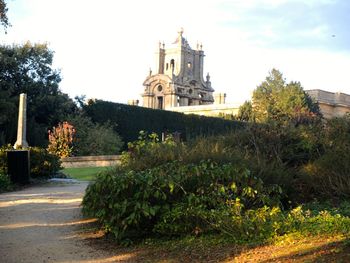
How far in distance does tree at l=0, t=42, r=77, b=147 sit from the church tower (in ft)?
196

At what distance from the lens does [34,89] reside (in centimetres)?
3569

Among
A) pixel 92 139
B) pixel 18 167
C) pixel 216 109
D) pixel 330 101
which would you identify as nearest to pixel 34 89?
pixel 92 139

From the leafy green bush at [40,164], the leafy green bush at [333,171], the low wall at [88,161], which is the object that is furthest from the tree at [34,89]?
the leafy green bush at [333,171]

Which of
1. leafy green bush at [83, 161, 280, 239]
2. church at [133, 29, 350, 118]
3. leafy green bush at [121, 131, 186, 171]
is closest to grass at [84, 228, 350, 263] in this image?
leafy green bush at [83, 161, 280, 239]

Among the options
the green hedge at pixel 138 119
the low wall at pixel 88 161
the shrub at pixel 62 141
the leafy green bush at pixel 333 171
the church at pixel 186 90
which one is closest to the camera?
the leafy green bush at pixel 333 171

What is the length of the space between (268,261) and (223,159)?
4.34 metres

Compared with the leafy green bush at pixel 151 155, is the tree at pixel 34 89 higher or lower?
higher

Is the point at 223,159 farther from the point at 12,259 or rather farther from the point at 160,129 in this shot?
the point at 160,129

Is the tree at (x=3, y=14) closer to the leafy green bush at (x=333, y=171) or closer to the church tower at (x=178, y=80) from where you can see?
the leafy green bush at (x=333, y=171)

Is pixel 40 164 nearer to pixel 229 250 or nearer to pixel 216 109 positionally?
pixel 229 250

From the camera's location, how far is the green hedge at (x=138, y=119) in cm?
3650

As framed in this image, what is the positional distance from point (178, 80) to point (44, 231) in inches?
3728

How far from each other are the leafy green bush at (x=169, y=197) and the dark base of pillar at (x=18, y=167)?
32.6 feet

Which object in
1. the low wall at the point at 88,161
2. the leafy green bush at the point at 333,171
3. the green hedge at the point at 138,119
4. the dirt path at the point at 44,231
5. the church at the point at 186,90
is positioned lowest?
the dirt path at the point at 44,231
